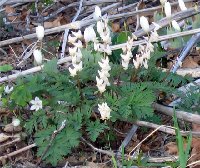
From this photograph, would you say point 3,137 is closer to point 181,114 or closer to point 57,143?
point 57,143

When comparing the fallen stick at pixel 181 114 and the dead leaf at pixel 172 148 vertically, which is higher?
the fallen stick at pixel 181 114

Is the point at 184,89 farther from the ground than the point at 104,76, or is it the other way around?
the point at 104,76

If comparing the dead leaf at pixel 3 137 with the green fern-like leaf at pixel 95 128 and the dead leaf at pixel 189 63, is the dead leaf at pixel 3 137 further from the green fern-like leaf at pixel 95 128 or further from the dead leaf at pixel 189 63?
the dead leaf at pixel 189 63

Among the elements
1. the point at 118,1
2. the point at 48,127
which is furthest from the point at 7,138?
the point at 118,1

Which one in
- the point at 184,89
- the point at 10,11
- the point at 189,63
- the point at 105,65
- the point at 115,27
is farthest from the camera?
the point at 10,11

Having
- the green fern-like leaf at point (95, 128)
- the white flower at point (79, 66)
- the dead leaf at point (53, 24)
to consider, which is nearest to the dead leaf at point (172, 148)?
the green fern-like leaf at point (95, 128)

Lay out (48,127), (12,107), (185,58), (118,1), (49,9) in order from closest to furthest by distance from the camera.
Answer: (48,127), (12,107), (185,58), (118,1), (49,9)

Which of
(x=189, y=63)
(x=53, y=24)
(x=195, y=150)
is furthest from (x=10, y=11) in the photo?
(x=195, y=150)

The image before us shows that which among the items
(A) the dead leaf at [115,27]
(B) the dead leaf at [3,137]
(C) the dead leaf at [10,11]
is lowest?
(B) the dead leaf at [3,137]

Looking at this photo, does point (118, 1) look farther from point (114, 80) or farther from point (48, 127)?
point (48, 127)
